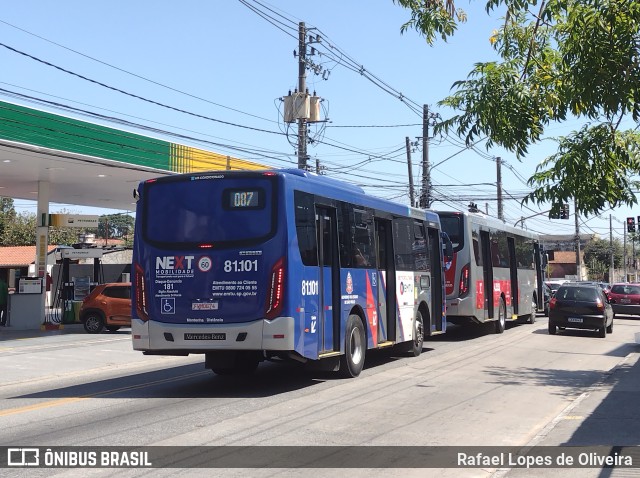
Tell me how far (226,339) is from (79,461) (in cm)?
425

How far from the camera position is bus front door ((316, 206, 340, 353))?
40.9ft

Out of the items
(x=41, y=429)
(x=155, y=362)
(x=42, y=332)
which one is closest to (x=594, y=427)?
(x=41, y=429)

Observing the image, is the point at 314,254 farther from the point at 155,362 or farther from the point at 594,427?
the point at 155,362

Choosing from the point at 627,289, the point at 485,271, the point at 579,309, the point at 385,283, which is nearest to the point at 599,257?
the point at 627,289

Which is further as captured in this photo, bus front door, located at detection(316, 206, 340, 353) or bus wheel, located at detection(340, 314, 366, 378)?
bus wheel, located at detection(340, 314, 366, 378)

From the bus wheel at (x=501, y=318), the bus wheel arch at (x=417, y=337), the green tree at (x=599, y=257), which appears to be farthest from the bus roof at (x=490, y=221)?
the green tree at (x=599, y=257)

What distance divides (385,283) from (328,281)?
2.93m

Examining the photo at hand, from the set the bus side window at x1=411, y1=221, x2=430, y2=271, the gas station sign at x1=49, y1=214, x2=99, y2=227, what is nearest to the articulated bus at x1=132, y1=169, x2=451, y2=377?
the bus side window at x1=411, y1=221, x2=430, y2=271

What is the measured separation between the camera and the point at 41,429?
357 inches

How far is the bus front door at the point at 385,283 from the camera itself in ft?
49.7

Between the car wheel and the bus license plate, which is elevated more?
the bus license plate

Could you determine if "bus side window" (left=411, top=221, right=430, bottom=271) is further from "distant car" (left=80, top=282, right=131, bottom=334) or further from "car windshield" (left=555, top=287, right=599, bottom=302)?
"distant car" (left=80, top=282, right=131, bottom=334)

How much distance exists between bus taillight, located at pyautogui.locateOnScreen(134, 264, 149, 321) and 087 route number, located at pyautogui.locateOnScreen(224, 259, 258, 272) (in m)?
1.42

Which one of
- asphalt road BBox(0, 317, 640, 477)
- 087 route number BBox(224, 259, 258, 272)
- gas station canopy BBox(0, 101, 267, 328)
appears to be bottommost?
asphalt road BBox(0, 317, 640, 477)
